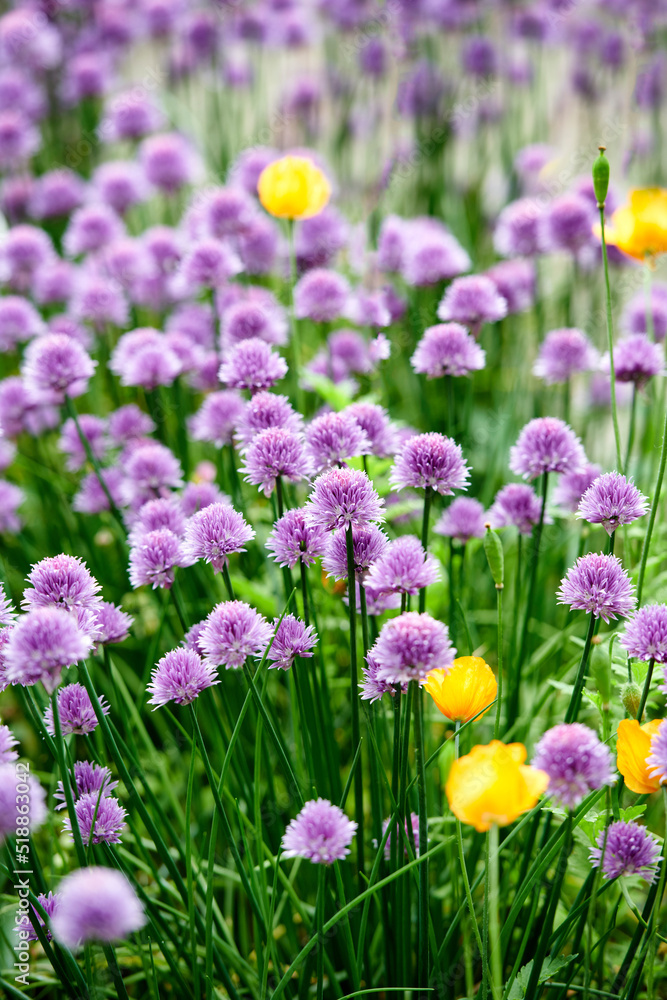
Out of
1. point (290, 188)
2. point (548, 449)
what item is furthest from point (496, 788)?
point (290, 188)

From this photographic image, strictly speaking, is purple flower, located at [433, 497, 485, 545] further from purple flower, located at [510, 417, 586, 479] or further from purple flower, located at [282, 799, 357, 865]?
purple flower, located at [282, 799, 357, 865]

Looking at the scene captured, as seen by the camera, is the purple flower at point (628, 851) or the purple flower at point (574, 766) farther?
the purple flower at point (628, 851)

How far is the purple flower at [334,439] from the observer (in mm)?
1049

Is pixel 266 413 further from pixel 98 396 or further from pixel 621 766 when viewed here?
pixel 98 396

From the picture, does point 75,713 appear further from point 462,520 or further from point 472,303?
point 472,303

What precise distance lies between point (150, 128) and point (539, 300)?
129 cm

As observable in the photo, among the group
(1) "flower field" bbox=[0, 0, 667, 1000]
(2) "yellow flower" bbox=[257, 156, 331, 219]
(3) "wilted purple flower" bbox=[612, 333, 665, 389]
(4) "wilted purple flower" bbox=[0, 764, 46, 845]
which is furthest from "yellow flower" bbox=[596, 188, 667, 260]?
(4) "wilted purple flower" bbox=[0, 764, 46, 845]

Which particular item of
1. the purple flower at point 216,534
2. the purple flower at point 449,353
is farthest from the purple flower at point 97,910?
the purple flower at point 449,353

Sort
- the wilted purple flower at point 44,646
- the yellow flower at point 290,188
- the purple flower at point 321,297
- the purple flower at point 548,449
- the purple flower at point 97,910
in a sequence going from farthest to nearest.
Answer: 1. the purple flower at point 321,297
2. the yellow flower at point 290,188
3. the purple flower at point 548,449
4. the wilted purple flower at point 44,646
5. the purple flower at point 97,910

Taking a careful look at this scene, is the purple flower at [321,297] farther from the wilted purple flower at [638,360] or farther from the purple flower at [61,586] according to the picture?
the purple flower at [61,586]

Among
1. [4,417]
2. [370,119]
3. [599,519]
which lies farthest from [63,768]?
[370,119]

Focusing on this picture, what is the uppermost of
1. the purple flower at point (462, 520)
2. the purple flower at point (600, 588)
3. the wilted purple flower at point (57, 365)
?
the wilted purple flower at point (57, 365)

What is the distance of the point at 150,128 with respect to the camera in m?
2.58

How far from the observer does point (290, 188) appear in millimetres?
1457
